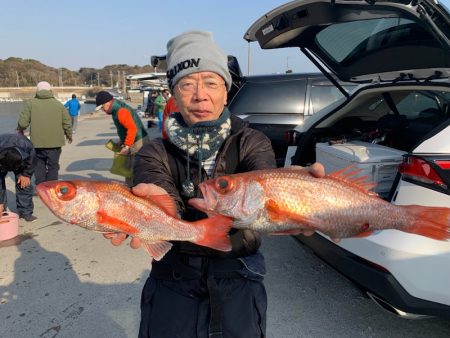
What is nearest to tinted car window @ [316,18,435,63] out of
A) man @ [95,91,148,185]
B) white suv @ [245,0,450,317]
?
white suv @ [245,0,450,317]

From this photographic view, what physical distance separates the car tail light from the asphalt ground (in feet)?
4.37

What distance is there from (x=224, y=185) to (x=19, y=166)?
15.3ft

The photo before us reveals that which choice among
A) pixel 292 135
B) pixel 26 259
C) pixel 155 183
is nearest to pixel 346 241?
pixel 155 183

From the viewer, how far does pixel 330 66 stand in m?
4.07

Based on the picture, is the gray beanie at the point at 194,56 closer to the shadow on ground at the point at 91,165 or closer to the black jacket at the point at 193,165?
the black jacket at the point at 193,165

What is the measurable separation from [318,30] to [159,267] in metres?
2.79

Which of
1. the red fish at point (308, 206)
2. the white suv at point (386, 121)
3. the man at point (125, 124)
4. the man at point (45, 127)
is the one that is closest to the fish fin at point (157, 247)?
the red fish at point (308, 206)

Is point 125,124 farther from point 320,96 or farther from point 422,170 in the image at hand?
point 422,170

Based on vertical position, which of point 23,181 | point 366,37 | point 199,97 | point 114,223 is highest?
point 366,37

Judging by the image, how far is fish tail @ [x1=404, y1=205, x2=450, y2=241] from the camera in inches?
62.3

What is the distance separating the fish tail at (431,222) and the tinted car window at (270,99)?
4.99 m

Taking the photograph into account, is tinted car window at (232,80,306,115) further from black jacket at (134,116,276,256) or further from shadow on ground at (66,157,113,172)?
black jacket at (134,116,276,256)

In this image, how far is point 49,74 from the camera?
142 m

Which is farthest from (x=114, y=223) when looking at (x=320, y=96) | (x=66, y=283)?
(x=320, y=96)
